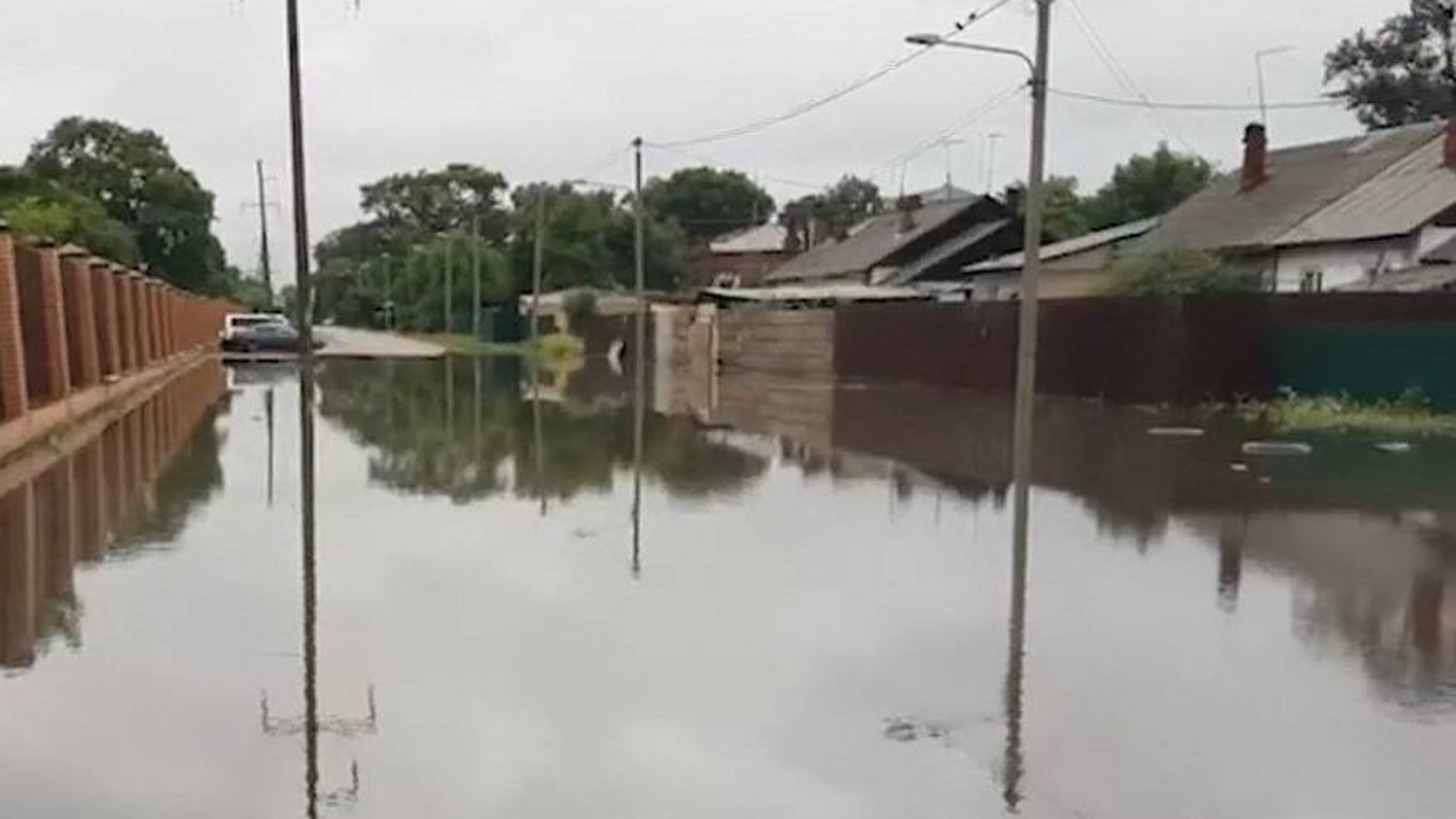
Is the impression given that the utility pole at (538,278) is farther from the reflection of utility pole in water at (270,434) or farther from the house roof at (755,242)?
the house roof at (755,242)

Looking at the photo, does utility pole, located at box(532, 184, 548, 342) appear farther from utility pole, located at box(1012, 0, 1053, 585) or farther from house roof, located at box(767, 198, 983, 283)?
utility pole, located at box(1012, 0, 1053, 585)

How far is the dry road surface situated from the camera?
5594cm

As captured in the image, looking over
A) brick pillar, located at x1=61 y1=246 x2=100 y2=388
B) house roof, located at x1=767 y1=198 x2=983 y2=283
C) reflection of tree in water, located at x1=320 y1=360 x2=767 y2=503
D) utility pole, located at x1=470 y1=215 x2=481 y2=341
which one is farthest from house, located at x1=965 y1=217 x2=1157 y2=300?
utility pole, located at x1=470 y1=215 x2=481 y2=341

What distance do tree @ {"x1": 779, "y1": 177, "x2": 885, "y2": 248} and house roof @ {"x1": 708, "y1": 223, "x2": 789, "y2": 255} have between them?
95 centimetres

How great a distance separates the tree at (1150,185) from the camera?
69.9 metres

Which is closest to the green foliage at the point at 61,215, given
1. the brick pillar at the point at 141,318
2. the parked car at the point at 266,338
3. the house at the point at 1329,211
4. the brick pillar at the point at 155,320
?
the parked car at the point at 266,338

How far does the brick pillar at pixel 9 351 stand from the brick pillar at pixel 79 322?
217 inches

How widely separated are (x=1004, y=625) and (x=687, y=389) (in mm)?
27744

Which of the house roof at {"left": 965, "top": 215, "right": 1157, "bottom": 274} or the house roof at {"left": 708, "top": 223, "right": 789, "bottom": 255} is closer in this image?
the house roof at {"left": 965, "top": 215, "right": 1157, "bottom": 274}

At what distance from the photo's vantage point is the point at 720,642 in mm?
8719

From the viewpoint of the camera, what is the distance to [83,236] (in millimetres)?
57219

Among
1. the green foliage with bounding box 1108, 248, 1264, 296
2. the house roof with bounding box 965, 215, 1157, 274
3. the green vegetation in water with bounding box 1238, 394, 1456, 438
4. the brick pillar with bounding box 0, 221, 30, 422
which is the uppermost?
the house roof with bounding box 965, 215, 1157, 274

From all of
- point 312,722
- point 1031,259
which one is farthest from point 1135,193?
point 312,722

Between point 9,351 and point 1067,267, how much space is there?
107ft
